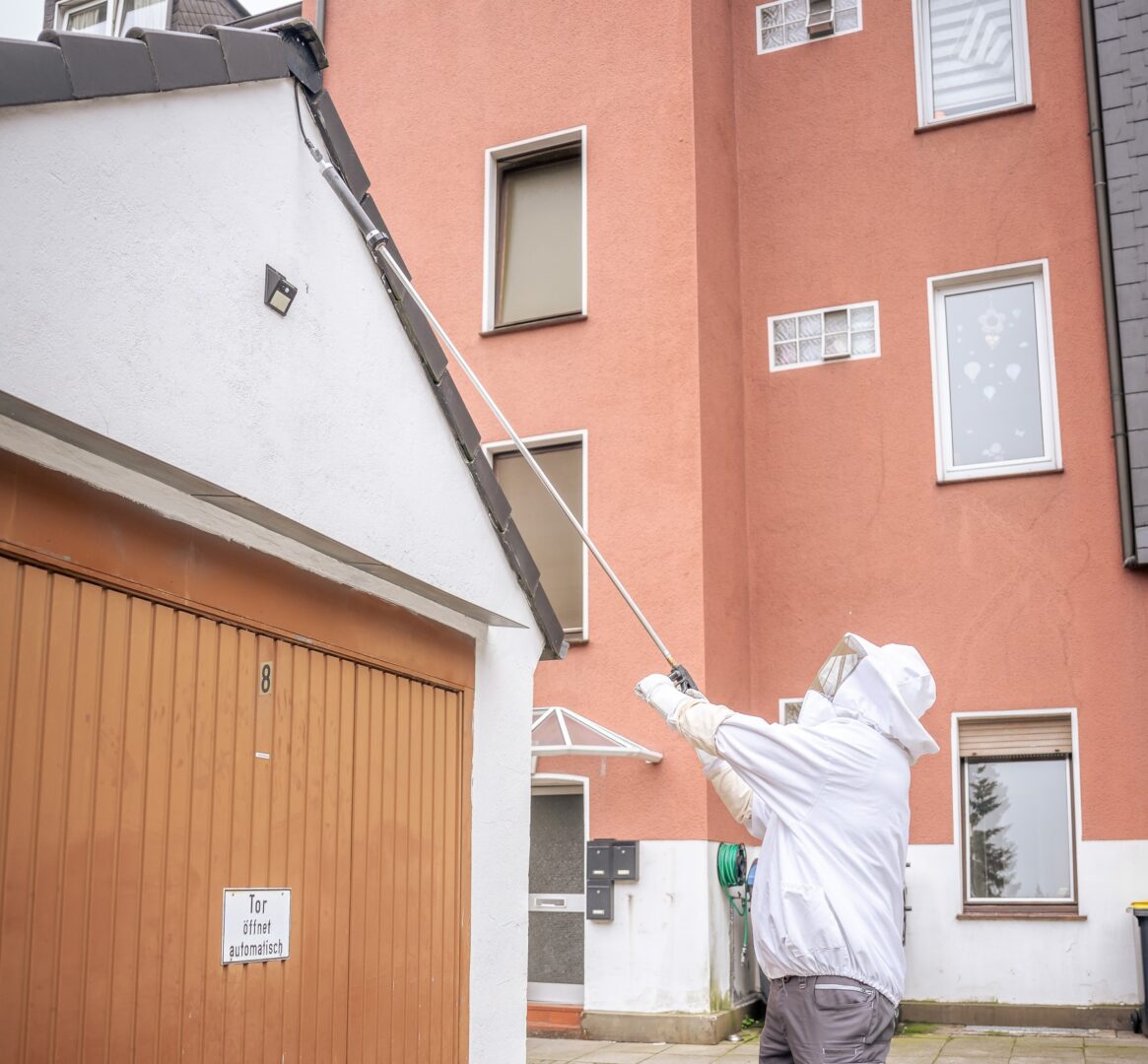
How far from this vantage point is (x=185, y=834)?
13.8ft

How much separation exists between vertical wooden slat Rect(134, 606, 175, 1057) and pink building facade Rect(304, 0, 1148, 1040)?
7.29m

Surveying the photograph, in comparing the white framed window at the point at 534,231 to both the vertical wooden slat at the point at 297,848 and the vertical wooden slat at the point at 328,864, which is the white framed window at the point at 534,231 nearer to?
the vertical wooden slat at the point at 328,864

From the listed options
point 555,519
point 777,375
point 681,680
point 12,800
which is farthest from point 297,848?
point 777,375

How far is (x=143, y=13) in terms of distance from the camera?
52.5ft

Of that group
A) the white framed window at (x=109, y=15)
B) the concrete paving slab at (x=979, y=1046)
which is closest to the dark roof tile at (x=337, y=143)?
the concrete paving slab at (x=979, y=1046)

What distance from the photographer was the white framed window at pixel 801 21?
42.8 feet

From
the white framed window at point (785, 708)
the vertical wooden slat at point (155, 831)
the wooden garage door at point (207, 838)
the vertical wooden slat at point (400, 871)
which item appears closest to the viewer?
the wooden garage door at point (207, 838)

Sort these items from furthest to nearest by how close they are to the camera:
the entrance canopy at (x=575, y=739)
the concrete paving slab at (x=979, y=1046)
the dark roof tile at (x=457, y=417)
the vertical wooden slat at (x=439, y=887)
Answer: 1. the entrance canopy at (x=575, y=739)
2. the concrete paving slab at (x=979, y=1046)
3. the dark roof tile at (x=457, y=417)
4. the vertical wooden slat at (x=439, y=887)

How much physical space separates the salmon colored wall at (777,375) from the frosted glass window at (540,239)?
1.03 ft

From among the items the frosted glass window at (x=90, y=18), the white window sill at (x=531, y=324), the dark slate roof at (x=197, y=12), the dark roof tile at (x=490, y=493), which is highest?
the frosted glass window at (x=90, y=18)

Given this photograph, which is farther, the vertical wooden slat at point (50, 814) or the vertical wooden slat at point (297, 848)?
the vertical wooden slat at point (297, 848)

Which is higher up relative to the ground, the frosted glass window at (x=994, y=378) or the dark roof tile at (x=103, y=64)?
the frosted glass window at (x=994, y=378)

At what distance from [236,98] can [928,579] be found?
838 centimetres

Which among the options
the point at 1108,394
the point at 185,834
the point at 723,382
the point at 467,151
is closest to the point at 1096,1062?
the point at 1108,394
